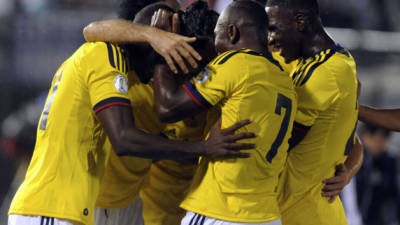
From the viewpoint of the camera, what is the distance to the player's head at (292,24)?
335 cm

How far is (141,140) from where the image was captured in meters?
2.83

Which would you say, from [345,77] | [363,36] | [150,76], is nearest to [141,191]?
[150,76]

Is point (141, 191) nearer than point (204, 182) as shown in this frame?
No

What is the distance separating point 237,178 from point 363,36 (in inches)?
204

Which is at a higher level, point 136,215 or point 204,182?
point 204,182

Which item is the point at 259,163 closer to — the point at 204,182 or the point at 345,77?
the point at 204,182

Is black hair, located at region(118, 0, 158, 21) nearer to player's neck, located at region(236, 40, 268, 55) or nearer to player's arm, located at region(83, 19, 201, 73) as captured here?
player's arm, located at region(83, 19, 201, 73)

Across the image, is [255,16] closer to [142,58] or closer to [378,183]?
[142,58]

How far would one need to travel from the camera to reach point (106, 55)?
297 cm

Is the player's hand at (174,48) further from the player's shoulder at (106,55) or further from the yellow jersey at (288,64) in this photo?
the yellow jersey at (288,64)

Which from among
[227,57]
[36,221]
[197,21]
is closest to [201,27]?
[197,21]

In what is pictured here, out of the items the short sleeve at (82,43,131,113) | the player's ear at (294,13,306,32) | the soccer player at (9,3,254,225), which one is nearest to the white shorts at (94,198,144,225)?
the soccer player at (9,3,254,225)

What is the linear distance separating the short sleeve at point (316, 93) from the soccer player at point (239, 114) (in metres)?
0.20

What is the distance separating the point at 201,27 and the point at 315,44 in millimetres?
614
